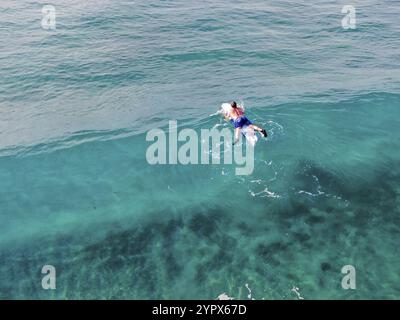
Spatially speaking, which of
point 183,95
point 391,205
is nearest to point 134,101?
point 183,95

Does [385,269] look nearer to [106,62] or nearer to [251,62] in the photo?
[251,62]

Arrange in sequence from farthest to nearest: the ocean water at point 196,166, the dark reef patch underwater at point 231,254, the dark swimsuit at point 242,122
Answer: the dark swimsuit at point 242,122 < the ocean water at point 196,166 < the dark reef patch underwater at point 231,254

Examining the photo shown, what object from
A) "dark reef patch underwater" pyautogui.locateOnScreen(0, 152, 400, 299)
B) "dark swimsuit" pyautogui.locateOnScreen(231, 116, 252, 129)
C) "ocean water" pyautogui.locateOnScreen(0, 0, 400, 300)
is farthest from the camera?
"dark swimsuit" pyautogui.locateOnScreen(231, 116, 252, 129)

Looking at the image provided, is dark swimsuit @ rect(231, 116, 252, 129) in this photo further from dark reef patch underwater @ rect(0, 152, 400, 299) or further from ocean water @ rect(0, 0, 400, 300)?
dark reef patch underwater @ rect(0, 152, 400, 299)

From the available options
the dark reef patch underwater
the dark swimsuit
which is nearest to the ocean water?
the dark reef patch underwater

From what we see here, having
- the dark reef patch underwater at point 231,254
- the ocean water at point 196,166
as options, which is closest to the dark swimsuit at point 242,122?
the ocean water at point 196,166

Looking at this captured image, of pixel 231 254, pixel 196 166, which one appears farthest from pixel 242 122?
pixel 231 254

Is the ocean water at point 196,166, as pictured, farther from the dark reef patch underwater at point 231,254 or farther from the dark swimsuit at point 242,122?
the dark swimsuit at point 242,122

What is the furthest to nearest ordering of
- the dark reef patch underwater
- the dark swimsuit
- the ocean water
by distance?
the dark swimsuit, the ocean water, the dark reef patch underwater

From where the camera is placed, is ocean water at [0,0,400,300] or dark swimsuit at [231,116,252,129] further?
dark swimsuit at [231,116,252,129]
